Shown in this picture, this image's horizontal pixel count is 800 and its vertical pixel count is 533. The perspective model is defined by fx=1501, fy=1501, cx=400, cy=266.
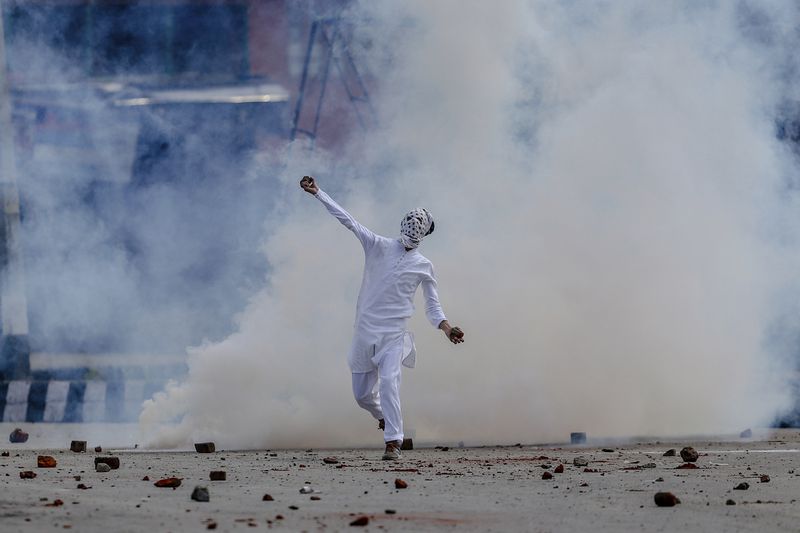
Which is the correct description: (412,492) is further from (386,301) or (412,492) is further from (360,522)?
(386,301)

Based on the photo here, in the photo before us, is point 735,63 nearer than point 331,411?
No

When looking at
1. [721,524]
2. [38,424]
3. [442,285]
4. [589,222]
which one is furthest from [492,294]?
[721,524]

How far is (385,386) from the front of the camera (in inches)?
375

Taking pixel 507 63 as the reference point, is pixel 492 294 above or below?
below

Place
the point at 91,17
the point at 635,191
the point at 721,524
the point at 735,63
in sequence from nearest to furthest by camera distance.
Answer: the point at 721,524 → the point at 635,191 → the point at 735,63 → the point at 91,17

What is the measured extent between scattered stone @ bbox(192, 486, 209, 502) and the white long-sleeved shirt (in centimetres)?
317

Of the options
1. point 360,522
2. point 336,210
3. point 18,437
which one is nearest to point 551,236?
point 336,210

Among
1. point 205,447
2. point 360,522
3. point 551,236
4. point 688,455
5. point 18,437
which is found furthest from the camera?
point 551,236

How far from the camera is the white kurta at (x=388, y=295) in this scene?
382 inches

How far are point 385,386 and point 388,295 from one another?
0.61 meters

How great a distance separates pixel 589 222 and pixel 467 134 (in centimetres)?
162

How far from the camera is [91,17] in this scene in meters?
18.1

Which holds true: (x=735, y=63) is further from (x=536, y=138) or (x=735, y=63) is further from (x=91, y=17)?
(x=91, y=17)

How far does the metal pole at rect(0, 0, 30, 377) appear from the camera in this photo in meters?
15.8
